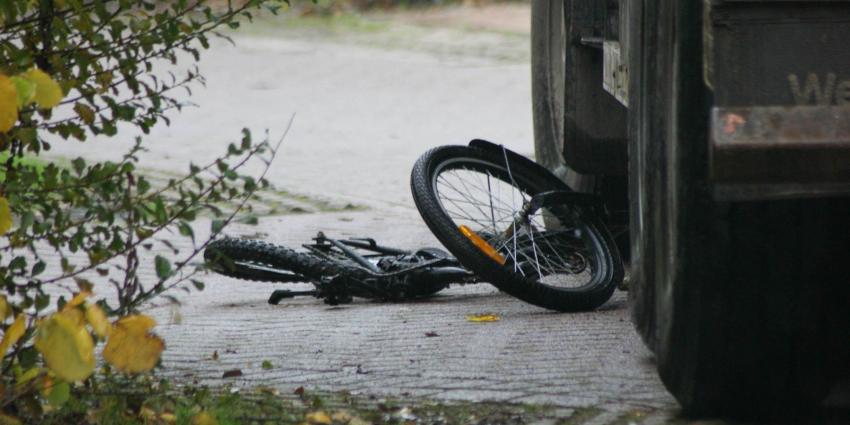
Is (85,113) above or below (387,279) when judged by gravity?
above

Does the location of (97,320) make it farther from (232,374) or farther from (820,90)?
(232,374)

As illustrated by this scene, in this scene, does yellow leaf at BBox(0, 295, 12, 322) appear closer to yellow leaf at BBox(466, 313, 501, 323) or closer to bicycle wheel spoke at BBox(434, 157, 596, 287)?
yellow leaf at BBox(466, 313, 501, 323)

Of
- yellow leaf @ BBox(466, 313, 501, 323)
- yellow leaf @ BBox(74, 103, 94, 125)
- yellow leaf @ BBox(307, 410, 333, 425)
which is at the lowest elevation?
yellow leaf @ BBox(466, 313, 501, 323)

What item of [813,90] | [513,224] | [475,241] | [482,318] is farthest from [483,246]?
[813,90]

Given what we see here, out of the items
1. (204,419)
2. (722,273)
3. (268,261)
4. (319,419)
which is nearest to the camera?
(722,273)

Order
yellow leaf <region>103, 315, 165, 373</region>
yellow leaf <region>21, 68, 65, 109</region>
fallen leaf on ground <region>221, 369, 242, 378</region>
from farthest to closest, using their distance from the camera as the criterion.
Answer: fallen leaf on ground <region>221, 369, 242, 378</region>, yellow leaf <region>103, 315, 165, 373</region>, yellow leaf <region>21, 68, 65, 109</region>

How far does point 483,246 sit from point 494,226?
2.02 feet

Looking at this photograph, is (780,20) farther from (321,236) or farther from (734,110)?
(321,236)

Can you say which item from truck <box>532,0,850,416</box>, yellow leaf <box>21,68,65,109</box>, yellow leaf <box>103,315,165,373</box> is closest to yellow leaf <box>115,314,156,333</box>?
yellow leaf <box>103,315,165,373</box>

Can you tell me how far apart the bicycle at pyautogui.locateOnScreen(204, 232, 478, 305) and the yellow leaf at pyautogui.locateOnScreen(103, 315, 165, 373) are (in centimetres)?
241

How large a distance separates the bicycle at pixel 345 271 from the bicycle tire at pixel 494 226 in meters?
0.21

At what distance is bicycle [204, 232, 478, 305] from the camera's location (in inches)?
206

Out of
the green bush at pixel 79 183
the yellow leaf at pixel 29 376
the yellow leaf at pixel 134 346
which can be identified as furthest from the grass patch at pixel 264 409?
the yellow leaf at pixel 134 346

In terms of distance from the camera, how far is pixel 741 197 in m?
2.87
